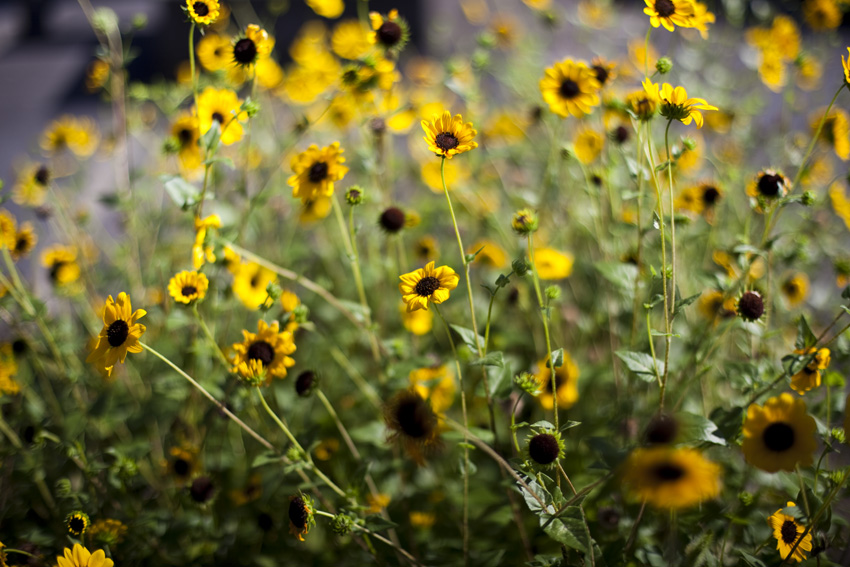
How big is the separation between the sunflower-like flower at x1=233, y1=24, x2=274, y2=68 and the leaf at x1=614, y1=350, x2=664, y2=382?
2.48ft

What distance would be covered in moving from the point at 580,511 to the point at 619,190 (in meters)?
0.94

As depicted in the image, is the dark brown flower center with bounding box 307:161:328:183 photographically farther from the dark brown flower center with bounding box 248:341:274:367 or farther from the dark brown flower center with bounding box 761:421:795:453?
the dark brown flower center with bounding box 761:421:795:453

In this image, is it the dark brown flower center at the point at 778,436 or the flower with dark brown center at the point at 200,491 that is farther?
the flower with dark brown center at the point at 200,491

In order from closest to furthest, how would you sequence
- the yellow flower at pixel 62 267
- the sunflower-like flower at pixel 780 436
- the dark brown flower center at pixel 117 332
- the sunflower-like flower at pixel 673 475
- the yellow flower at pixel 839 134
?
the sunflower-like flower at pixel 673 475 → the sunflower-like flower at pixel 780 436 → the dark brown flower center at pixel 117 332 → the yellow flower at pixel 839 134 → the yellow flower at pixel 62 267

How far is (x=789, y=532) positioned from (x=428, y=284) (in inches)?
24.5

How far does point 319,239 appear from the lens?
187cm

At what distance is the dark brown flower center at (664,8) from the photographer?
0.77 metres

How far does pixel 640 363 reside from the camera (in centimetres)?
79

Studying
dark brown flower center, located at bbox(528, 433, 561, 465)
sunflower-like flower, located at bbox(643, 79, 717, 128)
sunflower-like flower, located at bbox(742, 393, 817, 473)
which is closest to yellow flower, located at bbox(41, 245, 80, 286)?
dark brown flower center, located at bbox(528, 433, 561, 465)

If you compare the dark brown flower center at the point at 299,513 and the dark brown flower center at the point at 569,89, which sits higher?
the dark brown flower center at the point at 569,89

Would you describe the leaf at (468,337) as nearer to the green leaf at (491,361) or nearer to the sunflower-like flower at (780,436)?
the green leaf at (491,361)

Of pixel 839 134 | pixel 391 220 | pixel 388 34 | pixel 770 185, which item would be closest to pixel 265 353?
pixel 391 220

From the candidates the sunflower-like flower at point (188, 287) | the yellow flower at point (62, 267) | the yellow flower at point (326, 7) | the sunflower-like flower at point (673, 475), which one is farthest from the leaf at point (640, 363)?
the yellow flower at point (62, 267)

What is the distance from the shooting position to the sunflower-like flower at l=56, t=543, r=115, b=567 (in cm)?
67
